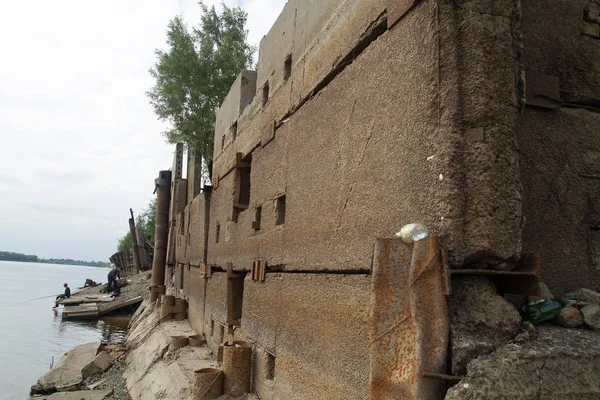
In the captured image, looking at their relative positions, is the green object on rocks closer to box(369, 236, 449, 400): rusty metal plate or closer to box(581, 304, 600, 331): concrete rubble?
box(581, 304, 600, 331): concrete rubble

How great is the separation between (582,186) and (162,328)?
9.36 meters

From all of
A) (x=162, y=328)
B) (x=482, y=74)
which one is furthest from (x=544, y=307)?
(x=162, y=328)

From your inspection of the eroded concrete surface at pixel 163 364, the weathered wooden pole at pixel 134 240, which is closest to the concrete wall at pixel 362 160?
the eroded concrete surface at pixel 163 364

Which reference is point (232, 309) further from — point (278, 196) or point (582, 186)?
point (582, 186)

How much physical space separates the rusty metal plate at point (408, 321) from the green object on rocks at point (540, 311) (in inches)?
22.0

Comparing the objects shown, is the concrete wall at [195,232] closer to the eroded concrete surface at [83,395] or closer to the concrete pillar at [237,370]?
the eroded concrete surface at [83,395]

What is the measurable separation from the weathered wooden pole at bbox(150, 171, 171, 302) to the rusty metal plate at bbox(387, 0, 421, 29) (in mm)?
13864

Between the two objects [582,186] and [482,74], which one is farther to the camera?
[582,186]

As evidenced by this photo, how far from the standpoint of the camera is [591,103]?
3314 millimetres

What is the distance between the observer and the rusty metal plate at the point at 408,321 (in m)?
2.39

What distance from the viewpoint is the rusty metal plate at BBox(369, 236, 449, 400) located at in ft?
7.86

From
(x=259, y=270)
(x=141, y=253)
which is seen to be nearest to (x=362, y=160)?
(x=259, y=270)

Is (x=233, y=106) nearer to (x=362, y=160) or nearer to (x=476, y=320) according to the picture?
(x=362, y=160)

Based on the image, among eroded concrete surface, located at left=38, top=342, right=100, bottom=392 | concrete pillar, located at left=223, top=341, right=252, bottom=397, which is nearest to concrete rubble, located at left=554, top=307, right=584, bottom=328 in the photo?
concrete pillar, located at left=223, top=341, right=252, bottom=397
